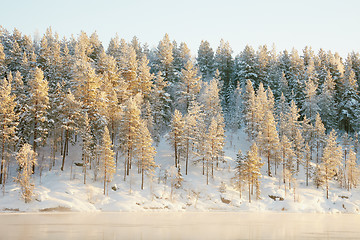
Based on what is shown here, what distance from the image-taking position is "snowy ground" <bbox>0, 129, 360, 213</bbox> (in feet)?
147

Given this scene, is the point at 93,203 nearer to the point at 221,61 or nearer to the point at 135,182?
the point at 135,182

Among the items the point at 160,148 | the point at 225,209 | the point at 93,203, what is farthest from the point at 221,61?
the point at 93,203

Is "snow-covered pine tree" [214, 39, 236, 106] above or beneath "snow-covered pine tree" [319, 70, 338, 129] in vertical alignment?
above

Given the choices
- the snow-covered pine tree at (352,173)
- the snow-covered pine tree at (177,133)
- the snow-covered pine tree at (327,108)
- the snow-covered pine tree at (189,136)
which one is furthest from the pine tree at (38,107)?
the snow-covered pine tree at (327,108)

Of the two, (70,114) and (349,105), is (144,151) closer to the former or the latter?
(70,114)

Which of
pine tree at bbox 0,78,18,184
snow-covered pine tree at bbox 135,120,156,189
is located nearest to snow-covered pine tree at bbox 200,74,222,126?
snow-covered pine tree at bbox 135,120,156,189

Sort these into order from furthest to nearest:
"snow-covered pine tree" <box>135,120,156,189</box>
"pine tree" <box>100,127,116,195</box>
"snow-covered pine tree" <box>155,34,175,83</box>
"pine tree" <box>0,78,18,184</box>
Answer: "snow-covered pine tree" <box>155,34,175,83</box>
"snow-covered pine tree" <box>135,120,156,189</box>
"pine tree" <box>100,127,116,195</box>
"pine tree" <box>0,78,18,184</box>

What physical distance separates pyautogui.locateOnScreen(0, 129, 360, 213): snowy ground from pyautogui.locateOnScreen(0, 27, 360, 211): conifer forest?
31cm

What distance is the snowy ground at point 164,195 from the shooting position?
44.7m

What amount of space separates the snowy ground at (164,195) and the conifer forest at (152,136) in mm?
306

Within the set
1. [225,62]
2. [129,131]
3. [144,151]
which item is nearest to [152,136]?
[129,131]

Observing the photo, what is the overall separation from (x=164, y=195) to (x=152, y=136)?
60.1ft

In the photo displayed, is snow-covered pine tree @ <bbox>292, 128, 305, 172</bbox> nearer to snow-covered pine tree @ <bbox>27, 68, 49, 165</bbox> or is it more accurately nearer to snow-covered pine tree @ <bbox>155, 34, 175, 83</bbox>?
snow-covered pine tree @ <bbox>155, 34, 175, 83</bbox>

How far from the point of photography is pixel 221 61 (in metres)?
107
